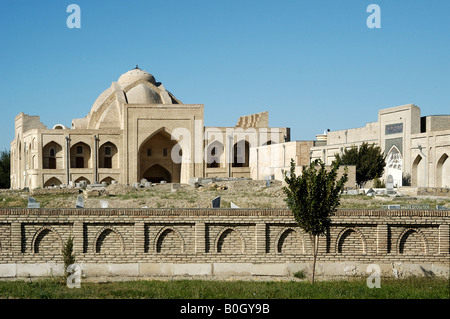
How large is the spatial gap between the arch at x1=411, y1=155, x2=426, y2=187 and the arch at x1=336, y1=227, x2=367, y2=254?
21813mm

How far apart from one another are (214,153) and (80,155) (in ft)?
33.2

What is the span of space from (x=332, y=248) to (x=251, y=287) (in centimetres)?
253

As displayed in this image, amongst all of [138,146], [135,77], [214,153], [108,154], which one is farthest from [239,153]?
[135,77]

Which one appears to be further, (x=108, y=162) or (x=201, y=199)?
(x=108, y=162)

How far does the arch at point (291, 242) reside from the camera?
13062mm

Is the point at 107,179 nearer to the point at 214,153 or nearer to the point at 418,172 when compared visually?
the point at 214,153

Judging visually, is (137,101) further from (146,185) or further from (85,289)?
(85,289)

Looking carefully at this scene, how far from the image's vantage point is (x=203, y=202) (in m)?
23.8

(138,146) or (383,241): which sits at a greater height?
(138,146)

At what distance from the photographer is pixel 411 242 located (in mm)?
13039

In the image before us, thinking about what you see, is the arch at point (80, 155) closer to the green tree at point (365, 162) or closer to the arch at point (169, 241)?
the green tree at point (365, 162)
